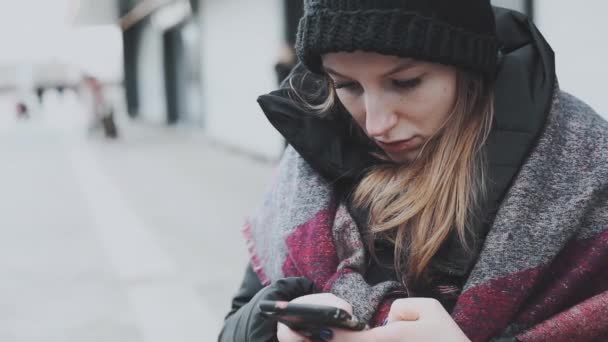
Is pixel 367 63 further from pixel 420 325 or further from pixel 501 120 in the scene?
pixel 420 325

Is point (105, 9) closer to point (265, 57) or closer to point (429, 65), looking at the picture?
point (265, 57)

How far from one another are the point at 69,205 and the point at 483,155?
21.2 ft

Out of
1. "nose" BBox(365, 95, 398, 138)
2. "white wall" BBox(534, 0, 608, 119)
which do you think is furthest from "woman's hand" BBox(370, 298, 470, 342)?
"white wall" BBox(534, 0, 608, 119)

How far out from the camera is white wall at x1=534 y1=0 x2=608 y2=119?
3.56m

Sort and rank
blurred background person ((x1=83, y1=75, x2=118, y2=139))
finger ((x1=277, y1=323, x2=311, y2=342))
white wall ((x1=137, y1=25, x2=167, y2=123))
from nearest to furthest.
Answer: finger ((x1=277, y1=323, x2=311, y2=342)) → blurred background person ((x1=83, y1=75, x2=118, y2=139)) → white wall ((x1=137, y1=25, x2=167, y2=123))

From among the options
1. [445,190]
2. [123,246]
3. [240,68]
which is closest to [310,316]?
[445,190]

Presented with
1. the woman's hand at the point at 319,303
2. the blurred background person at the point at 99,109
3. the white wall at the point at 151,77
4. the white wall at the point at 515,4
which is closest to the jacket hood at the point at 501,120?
the woman's hand at the point at 319,303

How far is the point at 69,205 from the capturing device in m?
7.09

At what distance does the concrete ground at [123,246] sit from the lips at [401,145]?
240cm

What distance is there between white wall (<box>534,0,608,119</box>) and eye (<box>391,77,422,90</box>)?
2.61 meters

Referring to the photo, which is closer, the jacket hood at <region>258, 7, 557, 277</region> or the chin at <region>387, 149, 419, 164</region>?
the jacket hood at <region>258, 7, 557, 277</region>

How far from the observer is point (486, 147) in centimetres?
114

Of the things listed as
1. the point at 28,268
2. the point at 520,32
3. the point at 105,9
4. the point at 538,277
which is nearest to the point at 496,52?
the point at 520,32

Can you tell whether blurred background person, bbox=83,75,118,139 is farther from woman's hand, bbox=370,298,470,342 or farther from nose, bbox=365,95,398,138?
woman's hand, bbox=370,298,470,342
